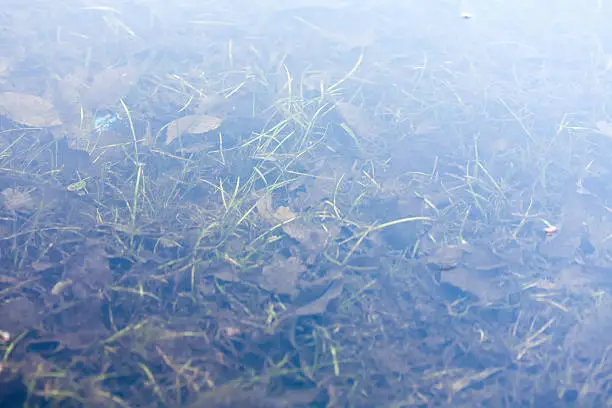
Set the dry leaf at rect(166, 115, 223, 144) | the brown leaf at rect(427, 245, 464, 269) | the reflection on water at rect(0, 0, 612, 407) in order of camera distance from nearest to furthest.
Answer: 1. the reflection on water at rect(0, 0, 612, 407)
2. the brown leaf at rect(427, 245, 464, 269)
3. the dry leaf at rect(166, 115, 223, 144)

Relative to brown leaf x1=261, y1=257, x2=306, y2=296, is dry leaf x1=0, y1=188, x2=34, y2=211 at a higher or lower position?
higher

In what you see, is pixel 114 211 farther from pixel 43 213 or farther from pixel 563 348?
pixel 563 348

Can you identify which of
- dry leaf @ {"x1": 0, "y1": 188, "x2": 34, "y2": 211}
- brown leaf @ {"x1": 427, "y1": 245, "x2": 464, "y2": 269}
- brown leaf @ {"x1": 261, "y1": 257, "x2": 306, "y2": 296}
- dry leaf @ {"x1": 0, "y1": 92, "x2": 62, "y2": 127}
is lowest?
brown leaf @ {"x1": 427, "y1": 245, "x2": 464, "y2": 269}

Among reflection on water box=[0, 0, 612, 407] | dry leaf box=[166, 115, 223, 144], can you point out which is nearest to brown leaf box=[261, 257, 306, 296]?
reflection on water box=[0, 0, 612, 407]

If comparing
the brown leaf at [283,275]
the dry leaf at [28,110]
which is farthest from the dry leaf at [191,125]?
the brown leaf at [283,275]

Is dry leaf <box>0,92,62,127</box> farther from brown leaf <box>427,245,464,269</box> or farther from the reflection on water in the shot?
brown leaf <box>427,245,464,269</box>

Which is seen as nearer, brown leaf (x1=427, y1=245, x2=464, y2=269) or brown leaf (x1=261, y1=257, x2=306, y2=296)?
brown leaf (x1=261, y1=257, x2=306, y2=296)
